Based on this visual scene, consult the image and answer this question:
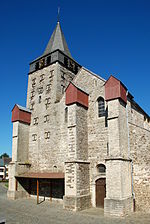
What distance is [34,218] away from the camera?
1014cm

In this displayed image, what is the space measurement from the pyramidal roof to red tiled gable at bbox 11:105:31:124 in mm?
6494

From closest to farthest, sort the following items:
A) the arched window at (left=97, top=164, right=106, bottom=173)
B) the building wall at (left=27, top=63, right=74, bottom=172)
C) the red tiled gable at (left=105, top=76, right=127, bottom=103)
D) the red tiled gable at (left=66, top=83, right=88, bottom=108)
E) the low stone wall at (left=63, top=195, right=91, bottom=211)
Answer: the low stone wall at (left=63, top=195, right=91, bottom=211), the red tiled gable at (left=105, top=76, right=127, bottom=103), the arched window at (left=97, top=164, right=106, bottom=173), the red tiled gable at (left=66, top=83, right=88, bottom=108), the building wall at (left=27, top=63, right=74, bottom=172)

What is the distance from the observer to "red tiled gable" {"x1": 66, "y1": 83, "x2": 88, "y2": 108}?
13.8 m

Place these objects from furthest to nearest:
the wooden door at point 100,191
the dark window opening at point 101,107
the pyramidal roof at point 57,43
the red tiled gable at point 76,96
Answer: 1. the pyramidal roof at point 57,43
2. the dark window opening at point 101,107
3. the red tiled gable at point 76,96
4. the wooden door at point 100,191

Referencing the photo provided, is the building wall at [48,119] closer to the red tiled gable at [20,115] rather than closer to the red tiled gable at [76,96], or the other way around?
the red tiled gable at [20,115]

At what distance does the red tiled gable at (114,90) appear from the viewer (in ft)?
39.1

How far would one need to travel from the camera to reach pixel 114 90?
474 inches

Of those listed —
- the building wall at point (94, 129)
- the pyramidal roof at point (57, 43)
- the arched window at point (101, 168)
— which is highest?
the pyramidal roof at point (57, 43)

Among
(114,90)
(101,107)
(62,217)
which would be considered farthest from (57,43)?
(62,217)

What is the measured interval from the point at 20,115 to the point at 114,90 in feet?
31.7

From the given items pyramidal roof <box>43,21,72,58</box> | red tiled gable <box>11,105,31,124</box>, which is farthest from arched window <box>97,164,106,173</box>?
pyramidal roof <box>43,21,72,58</box>

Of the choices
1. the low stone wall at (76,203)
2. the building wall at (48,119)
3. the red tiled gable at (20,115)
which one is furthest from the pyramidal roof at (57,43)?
the low stone wall at (76,203)

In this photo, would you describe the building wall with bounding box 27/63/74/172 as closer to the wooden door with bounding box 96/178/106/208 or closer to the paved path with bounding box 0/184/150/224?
the wooden door with bounding box 96/178/106/208

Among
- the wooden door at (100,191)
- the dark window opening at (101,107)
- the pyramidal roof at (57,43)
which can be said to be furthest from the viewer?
the pyramidal roof at (57,43)
